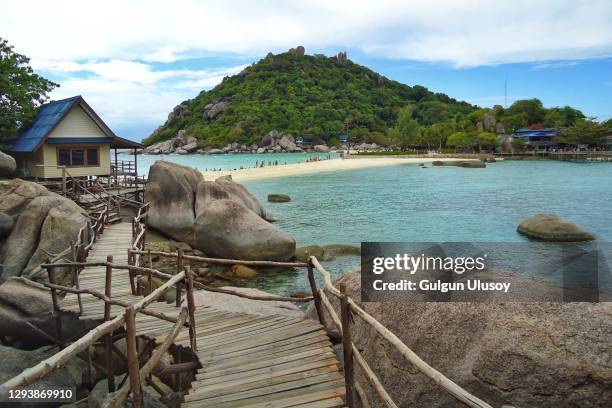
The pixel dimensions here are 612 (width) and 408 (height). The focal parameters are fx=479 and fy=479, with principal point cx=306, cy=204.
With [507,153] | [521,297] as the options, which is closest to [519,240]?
[521,297]

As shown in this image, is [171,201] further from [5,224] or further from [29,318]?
[29,318]

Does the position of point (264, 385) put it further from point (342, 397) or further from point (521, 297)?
point (521, 297)

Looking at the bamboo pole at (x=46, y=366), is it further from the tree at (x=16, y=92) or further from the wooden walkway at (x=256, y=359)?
the tree at (x=16, y=92)

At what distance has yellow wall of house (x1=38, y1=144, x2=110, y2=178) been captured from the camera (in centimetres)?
2584

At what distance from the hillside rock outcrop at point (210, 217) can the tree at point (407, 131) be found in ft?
321

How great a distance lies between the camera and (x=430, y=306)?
668 cm

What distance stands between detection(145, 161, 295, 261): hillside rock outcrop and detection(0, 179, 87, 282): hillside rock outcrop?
4776 mm

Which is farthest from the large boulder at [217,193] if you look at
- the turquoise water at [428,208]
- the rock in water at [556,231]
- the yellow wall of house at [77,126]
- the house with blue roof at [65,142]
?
the rock in water at [556,231]

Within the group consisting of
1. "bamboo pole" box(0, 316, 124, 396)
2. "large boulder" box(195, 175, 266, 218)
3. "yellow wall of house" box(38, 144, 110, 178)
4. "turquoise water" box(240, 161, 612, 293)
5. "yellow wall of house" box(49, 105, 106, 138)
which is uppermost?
"yellow wall of house" box(49, 105, 106, 138)

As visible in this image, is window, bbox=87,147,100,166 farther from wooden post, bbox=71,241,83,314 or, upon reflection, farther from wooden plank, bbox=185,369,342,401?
wooden plank, bbox=185,369,342,401

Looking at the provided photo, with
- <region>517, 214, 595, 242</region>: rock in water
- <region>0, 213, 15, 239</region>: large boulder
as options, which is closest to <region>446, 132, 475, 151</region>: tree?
<region>517, 214, 595, 242</region>: rock in water

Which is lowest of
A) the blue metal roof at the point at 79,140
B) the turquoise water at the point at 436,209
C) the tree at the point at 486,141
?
the turquoise water at the point at 436,209

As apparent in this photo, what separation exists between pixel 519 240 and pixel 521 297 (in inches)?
807

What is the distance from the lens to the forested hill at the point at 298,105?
15662 centimetres
